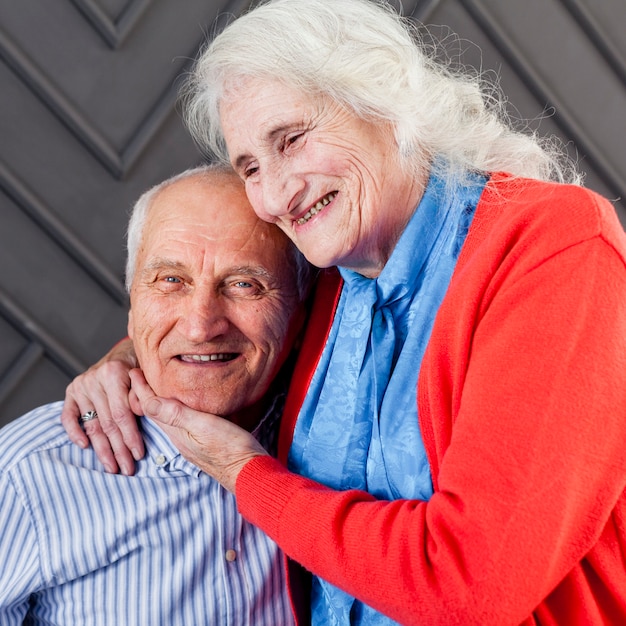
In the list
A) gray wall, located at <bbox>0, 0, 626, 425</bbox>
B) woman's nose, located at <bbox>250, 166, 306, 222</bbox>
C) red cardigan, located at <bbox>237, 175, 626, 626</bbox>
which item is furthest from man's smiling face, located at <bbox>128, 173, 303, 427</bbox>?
gray wall, located at <bbox>0, 0, 626, 425</bbox>

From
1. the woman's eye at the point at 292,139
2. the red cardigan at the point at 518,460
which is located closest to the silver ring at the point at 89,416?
the red cardigan at the point at 518,460

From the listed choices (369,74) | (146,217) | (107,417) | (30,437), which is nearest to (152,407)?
(107,417)

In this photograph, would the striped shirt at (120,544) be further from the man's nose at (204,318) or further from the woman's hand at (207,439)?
the man's nose at (204,318)

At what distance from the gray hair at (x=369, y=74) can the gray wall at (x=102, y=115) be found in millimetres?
731

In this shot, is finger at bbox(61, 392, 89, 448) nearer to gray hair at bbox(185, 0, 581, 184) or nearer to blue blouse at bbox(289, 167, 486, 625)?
blue blouse at bbox(289, 167, 486, 625)

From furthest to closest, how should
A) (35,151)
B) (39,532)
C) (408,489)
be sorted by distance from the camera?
(35,151) → (39,532) → (408,489)

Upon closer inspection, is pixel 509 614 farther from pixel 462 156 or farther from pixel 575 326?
pixel 462 156

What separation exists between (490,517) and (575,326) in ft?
0.84

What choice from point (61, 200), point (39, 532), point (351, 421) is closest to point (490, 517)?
point (351, 421)

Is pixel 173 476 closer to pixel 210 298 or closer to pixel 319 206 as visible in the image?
pixel 210 298

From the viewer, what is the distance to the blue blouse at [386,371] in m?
1.23

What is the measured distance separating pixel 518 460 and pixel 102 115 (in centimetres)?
154

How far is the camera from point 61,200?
2.05m

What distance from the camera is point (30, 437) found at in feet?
4.52
